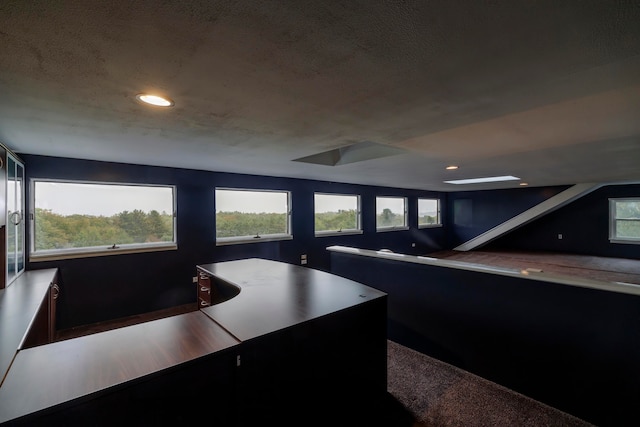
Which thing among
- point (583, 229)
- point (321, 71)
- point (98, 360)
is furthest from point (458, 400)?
point (583, 229)

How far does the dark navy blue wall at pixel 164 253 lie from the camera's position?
3.24 meters

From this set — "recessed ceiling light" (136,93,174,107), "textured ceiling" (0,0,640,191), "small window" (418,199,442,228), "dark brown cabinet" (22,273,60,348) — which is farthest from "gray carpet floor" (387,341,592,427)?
"small window" (418,199,442,228)

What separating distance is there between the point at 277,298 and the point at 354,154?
2.41 m

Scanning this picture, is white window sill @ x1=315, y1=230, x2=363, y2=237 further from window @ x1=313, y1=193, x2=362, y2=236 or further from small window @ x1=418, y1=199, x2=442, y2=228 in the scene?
small window @ x1=418, y1=199, x2=442, y2=228

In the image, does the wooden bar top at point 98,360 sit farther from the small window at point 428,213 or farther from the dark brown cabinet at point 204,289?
the small window at point 428,213

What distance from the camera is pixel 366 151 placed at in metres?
3.50

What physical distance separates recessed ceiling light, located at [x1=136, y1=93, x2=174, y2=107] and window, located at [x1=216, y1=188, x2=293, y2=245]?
116 inches

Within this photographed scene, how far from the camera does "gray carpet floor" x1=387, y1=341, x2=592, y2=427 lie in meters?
1.76

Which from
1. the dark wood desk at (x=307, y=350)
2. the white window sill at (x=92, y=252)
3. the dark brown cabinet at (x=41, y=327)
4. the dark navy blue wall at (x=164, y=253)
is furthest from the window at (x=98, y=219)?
the dark wood desk at (x=307, y=350)

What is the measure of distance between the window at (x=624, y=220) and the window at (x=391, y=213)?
5.05m

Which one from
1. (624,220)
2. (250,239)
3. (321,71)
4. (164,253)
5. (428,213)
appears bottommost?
(164,253)

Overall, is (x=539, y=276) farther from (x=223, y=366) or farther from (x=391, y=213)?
(x=391, y=213)

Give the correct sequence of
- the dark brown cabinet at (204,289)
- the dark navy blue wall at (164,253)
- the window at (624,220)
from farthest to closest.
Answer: the window at (624,220) → the dark navy blue wall at (164,253) → the dark brown cabinet at (204,289)

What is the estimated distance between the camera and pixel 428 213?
8781mm
